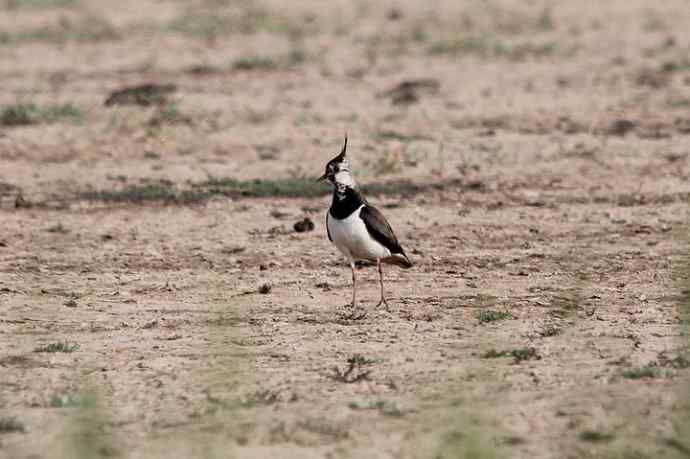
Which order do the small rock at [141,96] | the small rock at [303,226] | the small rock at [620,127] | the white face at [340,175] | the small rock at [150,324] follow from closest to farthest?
the small rock at [150,324] → the white face at [340,175] → the small rock at [303,226] → the small rock at [620,127] → the small rock at [141,96]

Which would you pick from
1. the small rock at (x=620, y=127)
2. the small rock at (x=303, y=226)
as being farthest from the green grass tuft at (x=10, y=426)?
the small rock at (x=620, y=127)

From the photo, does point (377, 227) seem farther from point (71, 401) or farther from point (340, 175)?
point (71, 401)

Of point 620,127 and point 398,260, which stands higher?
point 620,127

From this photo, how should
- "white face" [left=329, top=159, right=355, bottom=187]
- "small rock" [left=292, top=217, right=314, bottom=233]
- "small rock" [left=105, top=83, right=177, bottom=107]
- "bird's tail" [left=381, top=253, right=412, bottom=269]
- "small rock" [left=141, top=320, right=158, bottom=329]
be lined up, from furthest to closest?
"small rock" [left=105, top=83, right=177, bottom=107], "small rock" [left=292, top=217, right=314, bottom=233], "bird's tail" [left=381, top=253, right=412, bottom=269], "white face" [left=329, top=159, right=355, bottom=187], "small rock" [left=141, top=320, right=158, bottom=329]

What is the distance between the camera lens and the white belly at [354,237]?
855cm

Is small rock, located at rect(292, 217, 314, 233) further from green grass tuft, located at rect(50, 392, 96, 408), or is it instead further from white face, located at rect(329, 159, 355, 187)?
green grass tuft, located at rect(50, 392, 96, 408)

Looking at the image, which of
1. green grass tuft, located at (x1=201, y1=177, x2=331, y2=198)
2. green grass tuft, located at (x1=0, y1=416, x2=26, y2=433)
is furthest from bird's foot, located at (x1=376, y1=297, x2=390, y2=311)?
green grass tuft, located at (x1=201, y1=177, x2=331, y2=198)

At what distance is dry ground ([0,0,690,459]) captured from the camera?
21.1 feet

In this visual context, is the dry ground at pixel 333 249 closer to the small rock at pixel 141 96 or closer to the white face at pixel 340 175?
the small rock at pixel 141 96

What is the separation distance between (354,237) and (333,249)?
6.25 feet

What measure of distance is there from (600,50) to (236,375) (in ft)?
44.2

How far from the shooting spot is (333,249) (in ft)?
34.3

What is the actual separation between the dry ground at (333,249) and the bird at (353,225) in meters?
0.35

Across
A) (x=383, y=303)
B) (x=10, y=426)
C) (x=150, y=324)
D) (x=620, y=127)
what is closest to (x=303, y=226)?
(x=383, y=303)
